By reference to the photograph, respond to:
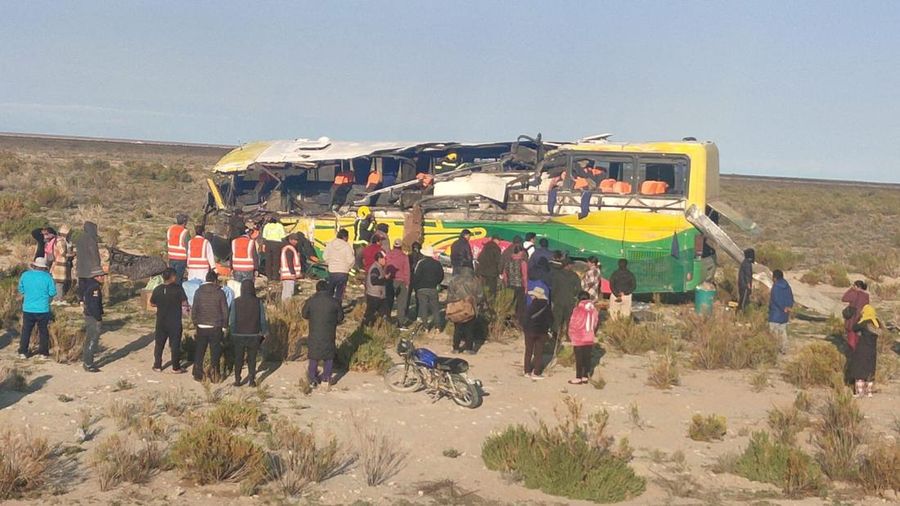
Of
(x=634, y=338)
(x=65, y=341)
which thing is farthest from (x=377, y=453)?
(x=634, y=338)

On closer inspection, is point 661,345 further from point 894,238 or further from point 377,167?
point 894,238

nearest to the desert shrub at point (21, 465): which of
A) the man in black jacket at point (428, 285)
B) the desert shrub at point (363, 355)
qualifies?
the desert shrub at point (363, 355)

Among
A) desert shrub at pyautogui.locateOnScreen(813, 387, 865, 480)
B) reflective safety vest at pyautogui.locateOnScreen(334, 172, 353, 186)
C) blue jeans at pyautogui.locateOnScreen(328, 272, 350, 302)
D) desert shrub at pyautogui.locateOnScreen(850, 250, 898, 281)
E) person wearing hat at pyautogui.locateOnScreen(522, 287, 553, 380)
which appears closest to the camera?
desert shrub at pyautogui.locateOnScreen(813, 387, 865, 480)

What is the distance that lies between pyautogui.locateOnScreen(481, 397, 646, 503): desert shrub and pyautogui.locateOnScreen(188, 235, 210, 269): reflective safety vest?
22.3 ft

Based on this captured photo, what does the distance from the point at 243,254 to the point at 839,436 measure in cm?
951

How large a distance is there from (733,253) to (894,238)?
22384 millimetres

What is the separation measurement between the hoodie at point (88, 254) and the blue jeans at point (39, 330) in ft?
A: 6.20

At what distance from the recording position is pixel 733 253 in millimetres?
19500

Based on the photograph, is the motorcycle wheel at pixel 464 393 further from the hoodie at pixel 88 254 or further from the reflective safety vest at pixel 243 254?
the hoodie at pixel 88 254

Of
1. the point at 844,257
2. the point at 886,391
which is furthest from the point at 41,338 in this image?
the point at 844,257

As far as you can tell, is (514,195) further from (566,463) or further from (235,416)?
(566,463)

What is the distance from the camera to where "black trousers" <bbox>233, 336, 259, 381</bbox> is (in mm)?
12805

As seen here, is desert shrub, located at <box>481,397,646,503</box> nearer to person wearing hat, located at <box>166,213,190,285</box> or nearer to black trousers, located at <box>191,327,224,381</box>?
black trousers, located at <box>191,327,224,381</box>

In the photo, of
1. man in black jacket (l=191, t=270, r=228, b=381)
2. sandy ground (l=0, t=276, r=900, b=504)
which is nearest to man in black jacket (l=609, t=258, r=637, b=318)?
sandy ground (l=0, t=276, r=900, b=504)
